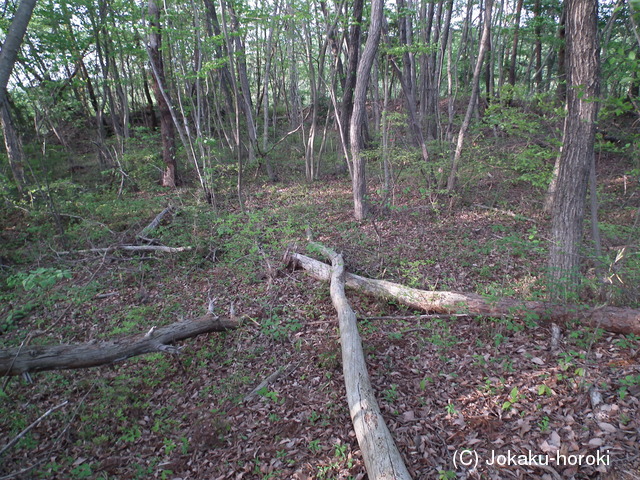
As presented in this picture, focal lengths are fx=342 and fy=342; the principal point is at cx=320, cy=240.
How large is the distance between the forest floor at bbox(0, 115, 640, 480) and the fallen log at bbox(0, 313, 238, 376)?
1.52 feet

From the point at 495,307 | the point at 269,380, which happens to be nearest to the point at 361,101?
the point at 495,307

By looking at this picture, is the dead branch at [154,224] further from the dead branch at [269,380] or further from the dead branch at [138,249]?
the dead branch at [269,380]

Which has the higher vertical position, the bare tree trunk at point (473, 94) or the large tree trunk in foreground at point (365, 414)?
the bare tree trunk at point (473, 94)

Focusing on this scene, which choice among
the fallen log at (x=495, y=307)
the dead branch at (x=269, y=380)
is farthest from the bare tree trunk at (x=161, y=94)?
the dead branch at (x=269, y=380)

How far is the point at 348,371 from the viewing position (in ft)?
12.5

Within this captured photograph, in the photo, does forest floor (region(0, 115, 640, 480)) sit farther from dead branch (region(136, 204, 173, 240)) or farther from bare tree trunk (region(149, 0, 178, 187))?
bare tree trunk (region(149, 0, 178, 187))

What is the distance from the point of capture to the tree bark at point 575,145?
3980 mm

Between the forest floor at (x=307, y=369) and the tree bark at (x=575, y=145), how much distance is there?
1.05ft

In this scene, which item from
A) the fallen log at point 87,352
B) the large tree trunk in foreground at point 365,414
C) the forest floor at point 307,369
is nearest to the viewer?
the large tree trunk in foreground at point 365,414

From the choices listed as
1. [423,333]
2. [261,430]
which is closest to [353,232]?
[423,333]

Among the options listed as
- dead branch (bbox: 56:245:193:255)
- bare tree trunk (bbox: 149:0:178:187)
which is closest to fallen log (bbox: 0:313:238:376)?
dead branch (bbox: 56:245:193:255)

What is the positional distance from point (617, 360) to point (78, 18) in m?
16.2

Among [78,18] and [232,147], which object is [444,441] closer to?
[232,147]

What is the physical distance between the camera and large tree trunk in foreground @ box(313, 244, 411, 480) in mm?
2695
